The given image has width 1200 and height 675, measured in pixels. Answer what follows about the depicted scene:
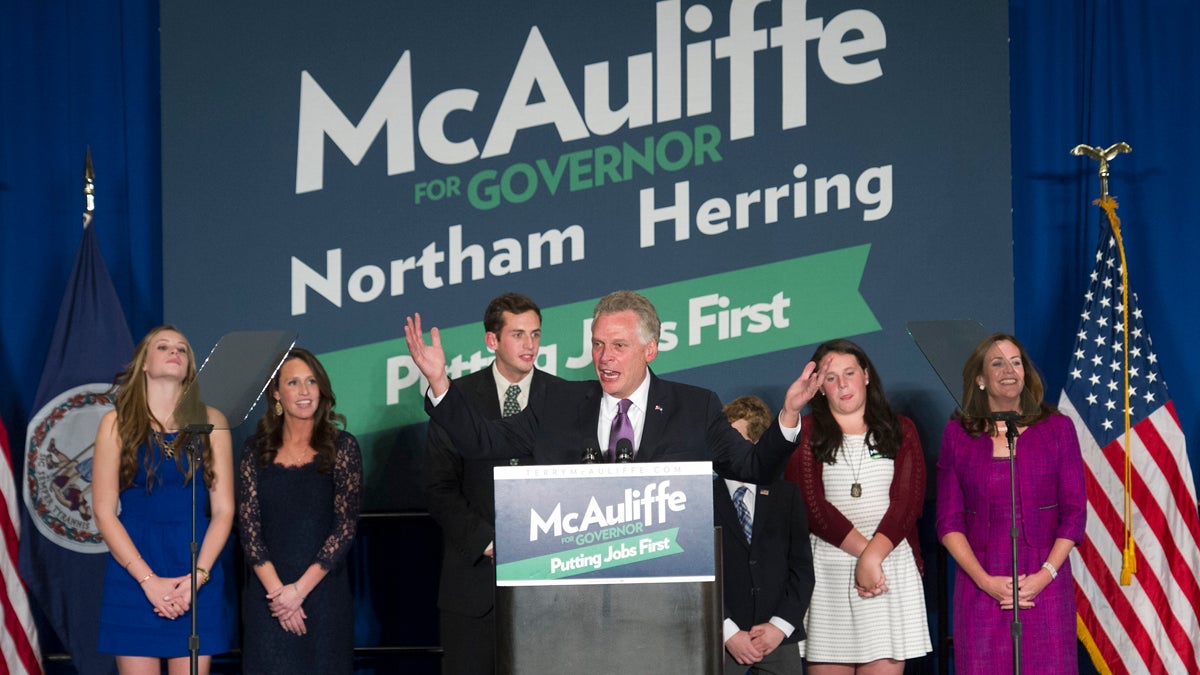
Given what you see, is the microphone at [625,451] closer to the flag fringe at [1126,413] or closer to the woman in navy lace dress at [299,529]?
the woman in navy lace dress at [299,529]

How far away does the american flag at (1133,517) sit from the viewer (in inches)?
199

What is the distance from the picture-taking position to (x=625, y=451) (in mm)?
2877

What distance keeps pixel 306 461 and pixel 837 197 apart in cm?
243

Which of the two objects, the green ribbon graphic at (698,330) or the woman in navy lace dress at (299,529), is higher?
the green ribbon graphic at (698,330)

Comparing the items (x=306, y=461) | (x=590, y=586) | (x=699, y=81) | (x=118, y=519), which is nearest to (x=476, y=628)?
(x=306, y=461)

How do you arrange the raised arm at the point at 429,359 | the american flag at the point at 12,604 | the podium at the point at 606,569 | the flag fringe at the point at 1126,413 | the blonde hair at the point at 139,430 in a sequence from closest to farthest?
1. the podium at the point at 606,569
2. the raised arm at the point at 429,359
3. the blonde hair at the point at 139,430
4. the flag fringe at the point at 1126,413
5. the american flag at the point at 12,604

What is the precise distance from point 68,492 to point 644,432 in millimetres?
3073

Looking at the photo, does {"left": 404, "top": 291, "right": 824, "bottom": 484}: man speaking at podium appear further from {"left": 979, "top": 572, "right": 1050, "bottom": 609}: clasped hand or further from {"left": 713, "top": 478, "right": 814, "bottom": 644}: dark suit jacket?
{"left": 979, "top": 572, "right": 1050, "bottom": 609}: clasped hand

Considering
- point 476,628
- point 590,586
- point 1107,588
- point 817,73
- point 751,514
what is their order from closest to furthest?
point 590,586 → point 751,514 → point 476,628 → point 1107,588 → point 817,73

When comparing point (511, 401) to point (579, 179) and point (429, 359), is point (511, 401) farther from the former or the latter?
point (429, 359)

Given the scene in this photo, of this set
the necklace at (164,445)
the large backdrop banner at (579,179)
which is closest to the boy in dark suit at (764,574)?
the large backdrop banner at (579,179)

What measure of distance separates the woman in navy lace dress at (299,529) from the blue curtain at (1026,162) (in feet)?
5.01

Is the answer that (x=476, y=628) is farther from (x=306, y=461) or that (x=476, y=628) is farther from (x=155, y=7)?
(x=155, y=7)

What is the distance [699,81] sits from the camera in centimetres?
547
